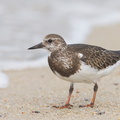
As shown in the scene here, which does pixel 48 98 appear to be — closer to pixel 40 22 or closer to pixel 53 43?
pixel 53 43

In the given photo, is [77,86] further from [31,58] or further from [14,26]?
[14,26]

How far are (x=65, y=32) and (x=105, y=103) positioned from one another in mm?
5946

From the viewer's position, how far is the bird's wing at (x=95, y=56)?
6.07 meters

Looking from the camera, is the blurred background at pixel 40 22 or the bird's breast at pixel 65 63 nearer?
the bird's breast at pixel 65 63

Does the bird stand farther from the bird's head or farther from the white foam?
the white foam

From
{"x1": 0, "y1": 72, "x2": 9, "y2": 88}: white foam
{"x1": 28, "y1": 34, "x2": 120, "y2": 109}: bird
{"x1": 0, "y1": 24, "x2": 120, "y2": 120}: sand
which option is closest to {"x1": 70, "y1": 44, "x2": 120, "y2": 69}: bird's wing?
{"x1": 28, "y1": 34, "x2": 120, "y2": 109}: bird

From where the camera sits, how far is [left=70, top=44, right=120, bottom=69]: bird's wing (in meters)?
6.07

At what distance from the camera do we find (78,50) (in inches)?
240

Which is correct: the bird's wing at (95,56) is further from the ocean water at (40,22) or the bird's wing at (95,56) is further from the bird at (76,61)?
the ocean water at (40,22)

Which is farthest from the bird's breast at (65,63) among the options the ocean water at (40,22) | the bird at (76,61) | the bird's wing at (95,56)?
the ocean water at (40,22)

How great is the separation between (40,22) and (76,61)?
7.56 metres

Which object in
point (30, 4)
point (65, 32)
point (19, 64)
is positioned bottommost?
point (19, 64)

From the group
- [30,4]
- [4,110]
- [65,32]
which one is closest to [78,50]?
[4,110]

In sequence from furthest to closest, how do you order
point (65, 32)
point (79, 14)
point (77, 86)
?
point (79, 14) < point (65, 32) < point (77, 86)
